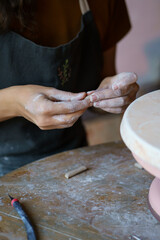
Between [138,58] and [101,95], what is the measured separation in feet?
6.31

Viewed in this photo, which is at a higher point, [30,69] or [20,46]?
[20,46]

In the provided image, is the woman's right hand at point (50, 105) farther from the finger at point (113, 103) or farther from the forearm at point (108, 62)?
the forearm at point (108, 62)

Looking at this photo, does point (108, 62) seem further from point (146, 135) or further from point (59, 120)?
point (146, 135)

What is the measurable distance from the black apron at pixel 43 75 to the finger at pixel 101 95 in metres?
0.30

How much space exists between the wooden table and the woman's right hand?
199 millimetres

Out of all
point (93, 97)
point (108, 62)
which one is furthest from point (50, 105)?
point (108, 62)

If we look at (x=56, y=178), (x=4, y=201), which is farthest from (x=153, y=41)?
(x=4, y=201)

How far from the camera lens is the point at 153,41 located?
9.45 feet

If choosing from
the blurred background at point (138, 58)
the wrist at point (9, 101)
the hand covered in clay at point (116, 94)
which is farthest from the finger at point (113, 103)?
the blurred background at point (138, 58)

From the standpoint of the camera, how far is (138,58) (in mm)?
2906

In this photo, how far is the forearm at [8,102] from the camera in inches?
45.4

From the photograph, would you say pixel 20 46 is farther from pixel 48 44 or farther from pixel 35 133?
pixel 35 133

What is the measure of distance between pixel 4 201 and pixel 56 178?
0.21m

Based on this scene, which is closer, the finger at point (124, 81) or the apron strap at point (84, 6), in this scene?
the finger at point (124, 81)
